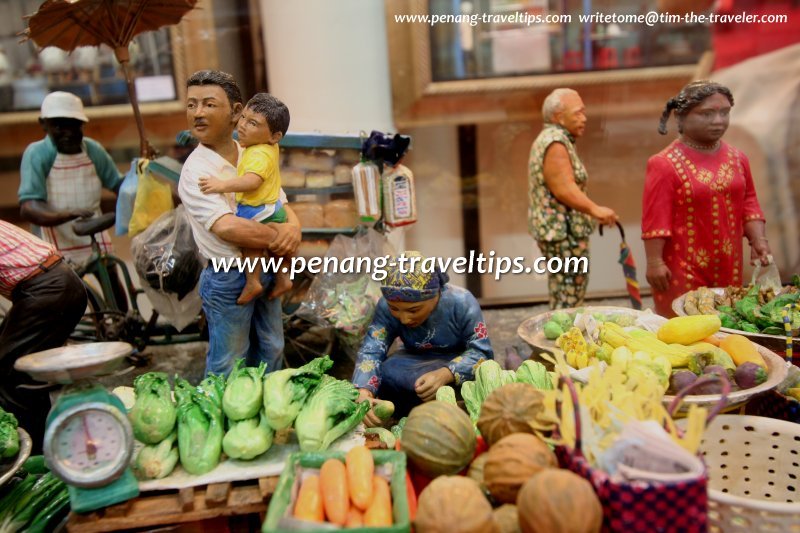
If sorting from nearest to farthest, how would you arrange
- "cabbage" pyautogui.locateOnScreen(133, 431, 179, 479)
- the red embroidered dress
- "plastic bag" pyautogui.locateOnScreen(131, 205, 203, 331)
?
"cabbage" pyautogui.locateOnScreen(133, 431, 179, 479), the red embroidered dress, "plastic bag" pyautogui.locateOnScreen(131, 205, 203, 331)

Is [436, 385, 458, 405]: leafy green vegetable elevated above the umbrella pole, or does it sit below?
below

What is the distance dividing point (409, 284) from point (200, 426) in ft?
3.88

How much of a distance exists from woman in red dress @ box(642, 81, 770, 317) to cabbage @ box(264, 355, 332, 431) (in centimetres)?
241

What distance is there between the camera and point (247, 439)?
255 centimetres

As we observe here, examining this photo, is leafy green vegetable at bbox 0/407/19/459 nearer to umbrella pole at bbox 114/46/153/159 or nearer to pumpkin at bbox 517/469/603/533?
pumpkin at bbox 517/469/603/533

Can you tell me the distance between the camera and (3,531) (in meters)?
2.62

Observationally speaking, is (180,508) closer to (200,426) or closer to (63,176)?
(200,426)

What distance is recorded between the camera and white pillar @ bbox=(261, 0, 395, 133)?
579 centimetres

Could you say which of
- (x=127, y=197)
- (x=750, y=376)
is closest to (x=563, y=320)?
(x=750, y=376)

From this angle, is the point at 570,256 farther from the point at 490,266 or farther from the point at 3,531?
the point at 3,531

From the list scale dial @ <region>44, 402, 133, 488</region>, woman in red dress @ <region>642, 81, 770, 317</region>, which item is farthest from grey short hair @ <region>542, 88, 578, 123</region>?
scale dial @ <region>44, 402, 133, 488</region>

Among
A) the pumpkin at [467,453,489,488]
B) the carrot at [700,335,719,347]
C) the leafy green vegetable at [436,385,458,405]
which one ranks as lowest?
the leafy green vegetable at [436,385,458,405]

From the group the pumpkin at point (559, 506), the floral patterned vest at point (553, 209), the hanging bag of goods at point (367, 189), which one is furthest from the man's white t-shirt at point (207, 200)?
the floral patterned vest at point (553, 209)

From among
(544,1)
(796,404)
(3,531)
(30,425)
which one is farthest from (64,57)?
(796,404)
